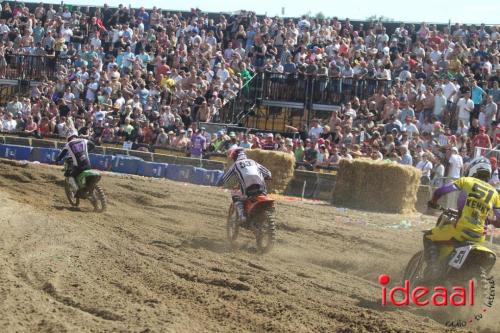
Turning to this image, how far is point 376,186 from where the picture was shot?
20438mm

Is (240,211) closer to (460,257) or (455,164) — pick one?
(460,257)

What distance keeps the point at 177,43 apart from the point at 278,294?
24.8 metres

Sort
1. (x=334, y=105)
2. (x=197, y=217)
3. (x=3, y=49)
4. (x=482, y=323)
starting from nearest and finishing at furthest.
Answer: (x=482, y=323) → (x=197, y=217) → (x=334, y=105) → (x=3, y=49)

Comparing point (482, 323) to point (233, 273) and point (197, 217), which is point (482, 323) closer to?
point (233, 273)

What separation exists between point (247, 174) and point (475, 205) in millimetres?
5117

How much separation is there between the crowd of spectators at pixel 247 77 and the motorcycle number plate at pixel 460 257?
10942 millimetres

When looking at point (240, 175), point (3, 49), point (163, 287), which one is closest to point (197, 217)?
point (240, 175)

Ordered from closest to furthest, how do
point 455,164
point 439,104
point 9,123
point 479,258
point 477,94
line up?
1. point 479,258
2. point 455,164
3. point 477,94
4. point 439,104
5. point 9,123

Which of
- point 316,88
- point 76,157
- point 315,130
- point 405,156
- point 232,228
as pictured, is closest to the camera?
point 232,228

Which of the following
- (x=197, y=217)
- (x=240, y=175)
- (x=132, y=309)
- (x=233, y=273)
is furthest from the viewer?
(x=197, y=217)

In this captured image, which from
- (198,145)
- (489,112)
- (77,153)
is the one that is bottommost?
(198,145)

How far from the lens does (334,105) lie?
1091 inches

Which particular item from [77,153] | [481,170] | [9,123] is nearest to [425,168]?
[77,153]

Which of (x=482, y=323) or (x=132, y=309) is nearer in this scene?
(x=132, y=309)
